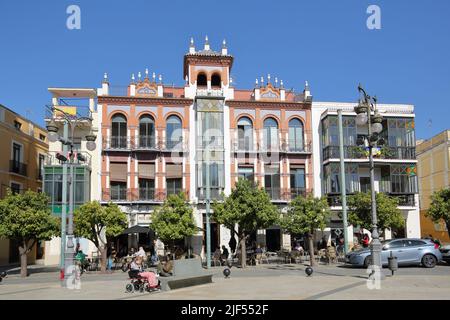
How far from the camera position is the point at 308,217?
24.9 m

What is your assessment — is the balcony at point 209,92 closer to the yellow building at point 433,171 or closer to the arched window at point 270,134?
the arched window at point 270,134

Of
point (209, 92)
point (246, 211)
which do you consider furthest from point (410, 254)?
point (209, 92)

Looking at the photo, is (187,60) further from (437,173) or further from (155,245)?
(437,173)

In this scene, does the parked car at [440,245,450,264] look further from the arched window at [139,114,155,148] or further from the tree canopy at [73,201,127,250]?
the arched window at [139,114,155,148]

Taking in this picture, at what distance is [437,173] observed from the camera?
45.2 meters

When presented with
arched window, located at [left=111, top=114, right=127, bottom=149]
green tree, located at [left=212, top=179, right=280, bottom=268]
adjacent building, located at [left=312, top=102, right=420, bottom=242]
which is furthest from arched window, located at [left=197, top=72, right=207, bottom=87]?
green tree, located at [left=212, top=179, right=280, bottom=268]

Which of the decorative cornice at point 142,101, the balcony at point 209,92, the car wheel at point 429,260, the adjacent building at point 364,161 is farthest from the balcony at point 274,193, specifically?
the car wheel at point 429,260

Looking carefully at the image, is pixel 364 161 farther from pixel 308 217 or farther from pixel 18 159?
pixel 18 159

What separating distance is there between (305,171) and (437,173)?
1754 cm

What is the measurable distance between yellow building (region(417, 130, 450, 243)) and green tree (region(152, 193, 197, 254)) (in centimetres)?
2516

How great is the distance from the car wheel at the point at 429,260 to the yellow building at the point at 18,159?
26.5m

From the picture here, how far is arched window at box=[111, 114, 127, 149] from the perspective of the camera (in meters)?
33.5

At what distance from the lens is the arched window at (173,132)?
3412cm
